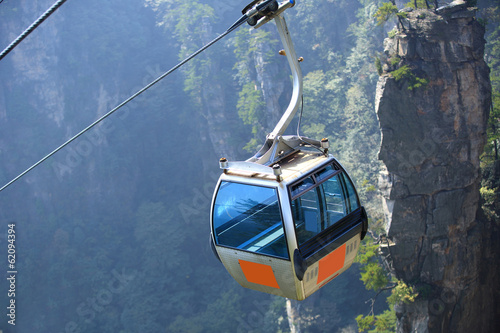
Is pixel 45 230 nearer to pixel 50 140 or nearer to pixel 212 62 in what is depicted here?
pixel 50 140

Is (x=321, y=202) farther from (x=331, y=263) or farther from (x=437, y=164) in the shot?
(x=437, y=164)

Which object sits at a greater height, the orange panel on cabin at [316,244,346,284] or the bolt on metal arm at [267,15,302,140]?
the bolt on metal arm at [267,15,302,140]

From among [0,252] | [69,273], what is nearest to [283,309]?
[69,273]

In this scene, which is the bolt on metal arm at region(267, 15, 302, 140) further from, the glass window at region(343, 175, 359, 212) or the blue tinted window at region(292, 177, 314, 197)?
the glass window at region(343, 175, 359, 212)

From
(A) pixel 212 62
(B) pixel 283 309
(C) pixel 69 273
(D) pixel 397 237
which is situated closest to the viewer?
(D) pixel 397 237

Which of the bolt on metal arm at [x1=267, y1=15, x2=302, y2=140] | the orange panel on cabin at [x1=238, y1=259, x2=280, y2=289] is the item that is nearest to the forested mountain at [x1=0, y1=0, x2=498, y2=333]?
the bolt on metal arm at [x1=267, y1=15, x2=302, y2=140]

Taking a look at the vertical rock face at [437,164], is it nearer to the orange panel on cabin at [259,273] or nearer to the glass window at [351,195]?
the glass window at [351,195]

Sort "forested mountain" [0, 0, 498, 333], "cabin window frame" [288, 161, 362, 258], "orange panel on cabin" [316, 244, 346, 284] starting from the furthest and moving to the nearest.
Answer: "forested mountain" [0, 0, 498, 333] → "orange panel on cabin" [316, 244, 346, 284] → "cabin window frame" [288, 161, 362, 258]
